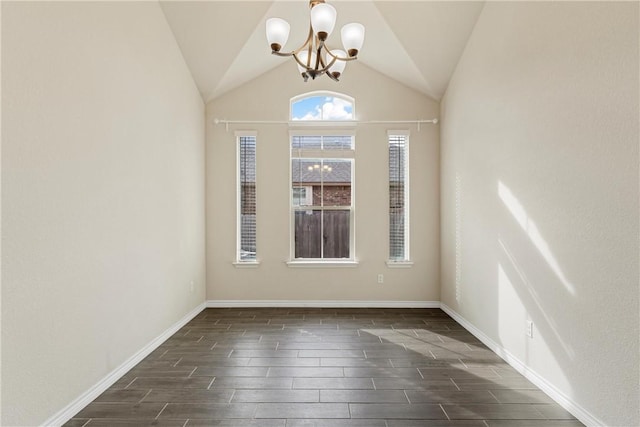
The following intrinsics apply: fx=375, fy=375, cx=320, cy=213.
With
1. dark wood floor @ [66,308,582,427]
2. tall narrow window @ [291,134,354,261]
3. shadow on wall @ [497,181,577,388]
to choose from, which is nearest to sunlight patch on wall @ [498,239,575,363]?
shadow on wall @ [497,181,577,388]

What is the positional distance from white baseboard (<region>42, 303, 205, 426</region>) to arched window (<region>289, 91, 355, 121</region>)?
3.12 m

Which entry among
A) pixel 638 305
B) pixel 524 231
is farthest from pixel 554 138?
pixel 638 305

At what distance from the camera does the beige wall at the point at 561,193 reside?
193 centimetres

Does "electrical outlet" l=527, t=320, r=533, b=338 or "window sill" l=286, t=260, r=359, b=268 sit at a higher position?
"window sill" l=286, t=260, r=359, b=268

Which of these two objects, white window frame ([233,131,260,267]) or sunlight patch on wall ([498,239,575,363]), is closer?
sunlight patch on wall ([498,239,575,363])

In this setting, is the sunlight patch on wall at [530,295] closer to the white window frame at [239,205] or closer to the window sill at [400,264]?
the window sill at [400,264]

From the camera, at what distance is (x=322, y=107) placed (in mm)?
5160

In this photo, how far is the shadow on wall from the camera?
2398 millimetres

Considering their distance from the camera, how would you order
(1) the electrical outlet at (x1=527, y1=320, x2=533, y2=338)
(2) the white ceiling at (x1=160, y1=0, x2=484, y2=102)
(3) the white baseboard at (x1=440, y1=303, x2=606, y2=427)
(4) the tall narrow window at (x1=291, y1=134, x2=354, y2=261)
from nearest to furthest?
(3) the white baseboard at (x1=440, y1=303, x2=606, y2=427) → (1) the electrical outlet at (x1=527, y1=320, x2=533, y2=338) → (2) the white ceiling at (x1=160, y1=0, x2=484, y2=102) → (4) the tall narrow window at (x1=291, y1=134, x2=354, y2=261)

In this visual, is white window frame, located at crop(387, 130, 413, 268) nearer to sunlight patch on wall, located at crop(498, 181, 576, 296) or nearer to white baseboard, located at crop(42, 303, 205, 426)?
sunlight patch on wall, located at crop(498, 181, 576, 296)

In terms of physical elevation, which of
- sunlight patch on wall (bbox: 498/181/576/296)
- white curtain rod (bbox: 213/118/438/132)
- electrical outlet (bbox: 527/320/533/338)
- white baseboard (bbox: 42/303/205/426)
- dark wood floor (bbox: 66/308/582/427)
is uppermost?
white curtain rod (bbox: 213/118/438/132)

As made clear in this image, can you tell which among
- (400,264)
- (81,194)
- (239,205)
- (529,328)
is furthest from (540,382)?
(239,205)

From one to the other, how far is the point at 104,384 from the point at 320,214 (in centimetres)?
319

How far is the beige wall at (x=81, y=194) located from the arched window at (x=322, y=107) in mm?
1782
